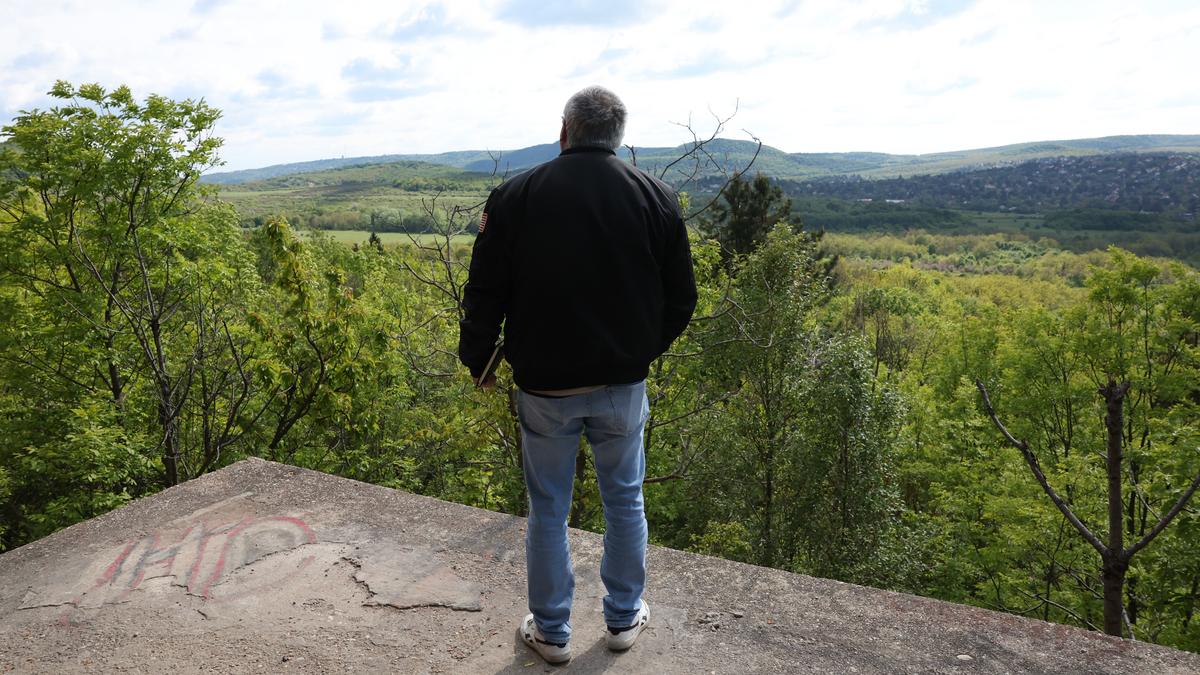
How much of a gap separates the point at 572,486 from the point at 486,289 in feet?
2.39

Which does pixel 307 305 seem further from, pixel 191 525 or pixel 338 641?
pixel 338 641

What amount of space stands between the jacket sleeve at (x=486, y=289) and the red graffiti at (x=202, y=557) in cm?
154

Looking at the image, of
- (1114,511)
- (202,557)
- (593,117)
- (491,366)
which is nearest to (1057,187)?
(1114,511)

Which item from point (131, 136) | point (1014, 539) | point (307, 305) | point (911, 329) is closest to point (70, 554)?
point (307, 305)

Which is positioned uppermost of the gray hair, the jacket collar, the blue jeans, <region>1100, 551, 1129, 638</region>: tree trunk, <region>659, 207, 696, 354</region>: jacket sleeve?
the gray hair

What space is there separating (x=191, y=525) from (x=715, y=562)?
2.54 m

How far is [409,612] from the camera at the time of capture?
3000 millimetres

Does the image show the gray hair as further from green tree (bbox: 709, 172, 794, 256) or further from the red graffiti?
green tree (bbox: 709, 172, 794, 256)

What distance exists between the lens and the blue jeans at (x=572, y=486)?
2.52 m

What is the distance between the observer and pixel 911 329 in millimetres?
44312

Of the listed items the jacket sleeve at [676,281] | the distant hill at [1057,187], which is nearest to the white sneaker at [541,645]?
the jacket sleeve at [676,281]

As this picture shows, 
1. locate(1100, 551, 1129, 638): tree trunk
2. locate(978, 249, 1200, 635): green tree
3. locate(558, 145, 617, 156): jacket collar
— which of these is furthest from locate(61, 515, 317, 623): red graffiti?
locate(978, 249, 1200, 635): green tree

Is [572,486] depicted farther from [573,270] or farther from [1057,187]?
[1057,187]

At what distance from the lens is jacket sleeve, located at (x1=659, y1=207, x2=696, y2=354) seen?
99.5 inches
